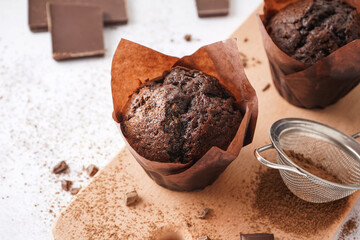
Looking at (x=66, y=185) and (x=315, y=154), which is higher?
(x=315, y=154)

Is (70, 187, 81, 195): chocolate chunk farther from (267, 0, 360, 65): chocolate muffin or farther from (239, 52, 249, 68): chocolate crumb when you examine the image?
(267, 0, 360, 65): chocolate muffin

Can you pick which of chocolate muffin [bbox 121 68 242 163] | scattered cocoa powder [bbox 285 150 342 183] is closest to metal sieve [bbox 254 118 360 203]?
scattered cocoa powder [bbox 285 150 342 183]

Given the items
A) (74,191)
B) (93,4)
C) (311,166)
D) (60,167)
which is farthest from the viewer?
(93,4)

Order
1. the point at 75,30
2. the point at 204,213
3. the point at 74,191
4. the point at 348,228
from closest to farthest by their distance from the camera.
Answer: the point at 204,213
the point at 348,228
the point at 74,191
the point at 75,30

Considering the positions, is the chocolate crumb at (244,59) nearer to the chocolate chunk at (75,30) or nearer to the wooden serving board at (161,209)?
the wooden serving board at (161,209)

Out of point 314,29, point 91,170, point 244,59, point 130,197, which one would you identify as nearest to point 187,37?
point 244,59

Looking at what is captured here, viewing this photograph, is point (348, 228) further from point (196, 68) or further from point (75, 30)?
point (75, 30)
